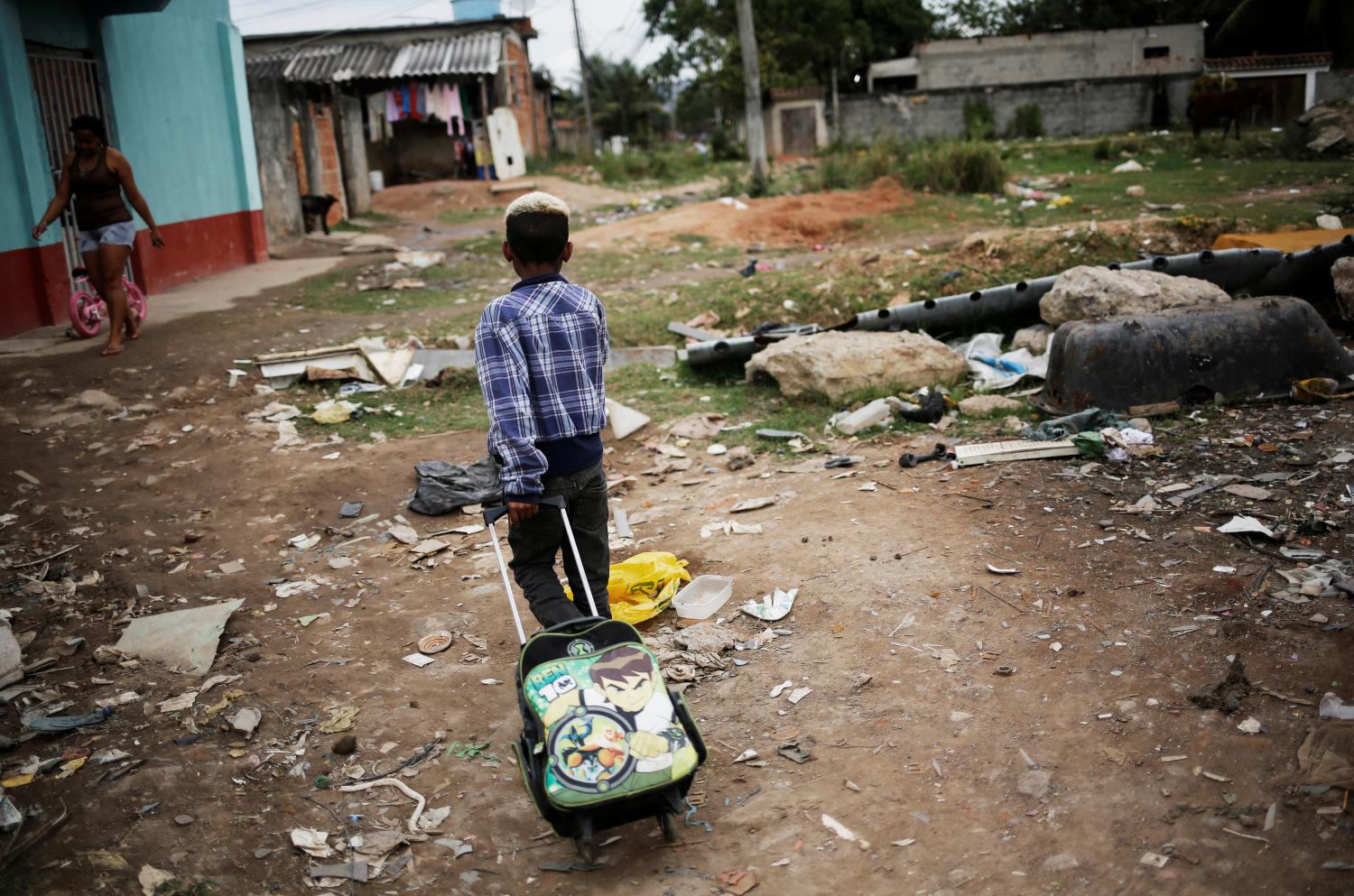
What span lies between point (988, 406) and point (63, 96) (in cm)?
922

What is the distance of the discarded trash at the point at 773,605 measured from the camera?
150 inches

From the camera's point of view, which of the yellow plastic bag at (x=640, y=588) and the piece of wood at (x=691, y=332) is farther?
the piece of wood at (x=691, y=332)

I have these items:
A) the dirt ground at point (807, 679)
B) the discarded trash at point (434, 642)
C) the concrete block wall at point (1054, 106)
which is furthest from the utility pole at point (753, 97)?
the discarded trash at point (434, 642)

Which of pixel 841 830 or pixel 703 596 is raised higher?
pixel 703 596

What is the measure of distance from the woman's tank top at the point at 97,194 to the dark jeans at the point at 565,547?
237 inches

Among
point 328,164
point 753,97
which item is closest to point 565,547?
point 753,97

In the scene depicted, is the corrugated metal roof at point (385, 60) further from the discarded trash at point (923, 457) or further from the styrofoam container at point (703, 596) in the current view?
the styrofoam container at point (703, 596)

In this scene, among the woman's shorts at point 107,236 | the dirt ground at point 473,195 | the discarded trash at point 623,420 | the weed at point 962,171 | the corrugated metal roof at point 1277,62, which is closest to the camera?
the discarded trash at point 623,420

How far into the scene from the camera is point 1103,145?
760 inches

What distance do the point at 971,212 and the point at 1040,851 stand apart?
508 inches

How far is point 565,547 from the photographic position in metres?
3.04

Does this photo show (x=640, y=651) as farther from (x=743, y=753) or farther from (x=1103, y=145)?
(x=1103, y=145)

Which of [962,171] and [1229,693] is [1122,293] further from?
[962,171]

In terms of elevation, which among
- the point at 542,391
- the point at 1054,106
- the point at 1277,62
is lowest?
the point at 542,391
